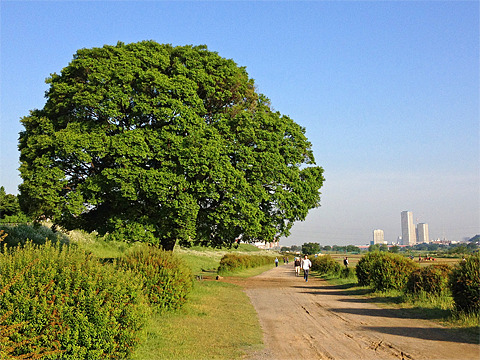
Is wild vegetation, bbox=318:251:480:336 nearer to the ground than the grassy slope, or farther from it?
farther from it

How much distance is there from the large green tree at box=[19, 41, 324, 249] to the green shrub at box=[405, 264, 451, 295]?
23.8 ft

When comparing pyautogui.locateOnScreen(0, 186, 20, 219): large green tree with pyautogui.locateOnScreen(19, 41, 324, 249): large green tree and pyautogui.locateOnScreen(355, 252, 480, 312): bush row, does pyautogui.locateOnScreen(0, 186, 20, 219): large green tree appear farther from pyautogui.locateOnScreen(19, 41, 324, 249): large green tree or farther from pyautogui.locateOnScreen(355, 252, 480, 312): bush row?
pyautogui.locateOnScreen(355, 252, 480, 312): bush row

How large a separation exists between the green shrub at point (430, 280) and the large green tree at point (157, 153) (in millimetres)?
7266

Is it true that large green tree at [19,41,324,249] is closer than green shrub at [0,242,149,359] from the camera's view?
No

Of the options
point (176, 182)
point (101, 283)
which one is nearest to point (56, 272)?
point (101, 283)

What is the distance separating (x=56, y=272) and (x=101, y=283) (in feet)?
2.89

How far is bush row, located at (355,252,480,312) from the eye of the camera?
12.4 metres

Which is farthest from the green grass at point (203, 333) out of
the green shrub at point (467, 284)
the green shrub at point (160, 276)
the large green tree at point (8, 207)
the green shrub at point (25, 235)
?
the large green tree at point (8, 207)

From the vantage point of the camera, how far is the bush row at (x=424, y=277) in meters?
12.4

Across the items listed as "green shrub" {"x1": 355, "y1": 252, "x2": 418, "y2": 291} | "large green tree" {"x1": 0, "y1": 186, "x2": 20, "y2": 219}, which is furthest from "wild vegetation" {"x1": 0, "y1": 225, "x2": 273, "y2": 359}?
"large green tree" {"x1": 0, "y1": 186, "x2": 20, "y2": 219}

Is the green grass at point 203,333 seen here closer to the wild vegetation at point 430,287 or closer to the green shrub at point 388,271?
the wild vegetation at point 430,287

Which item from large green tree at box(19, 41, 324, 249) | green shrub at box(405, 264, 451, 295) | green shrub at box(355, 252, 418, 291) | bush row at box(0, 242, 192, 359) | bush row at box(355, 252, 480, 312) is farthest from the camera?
green shrub at box(355, 252, 418, 291)

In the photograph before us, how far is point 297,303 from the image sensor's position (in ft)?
57.4

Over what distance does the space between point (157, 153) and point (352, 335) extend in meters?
12.6
